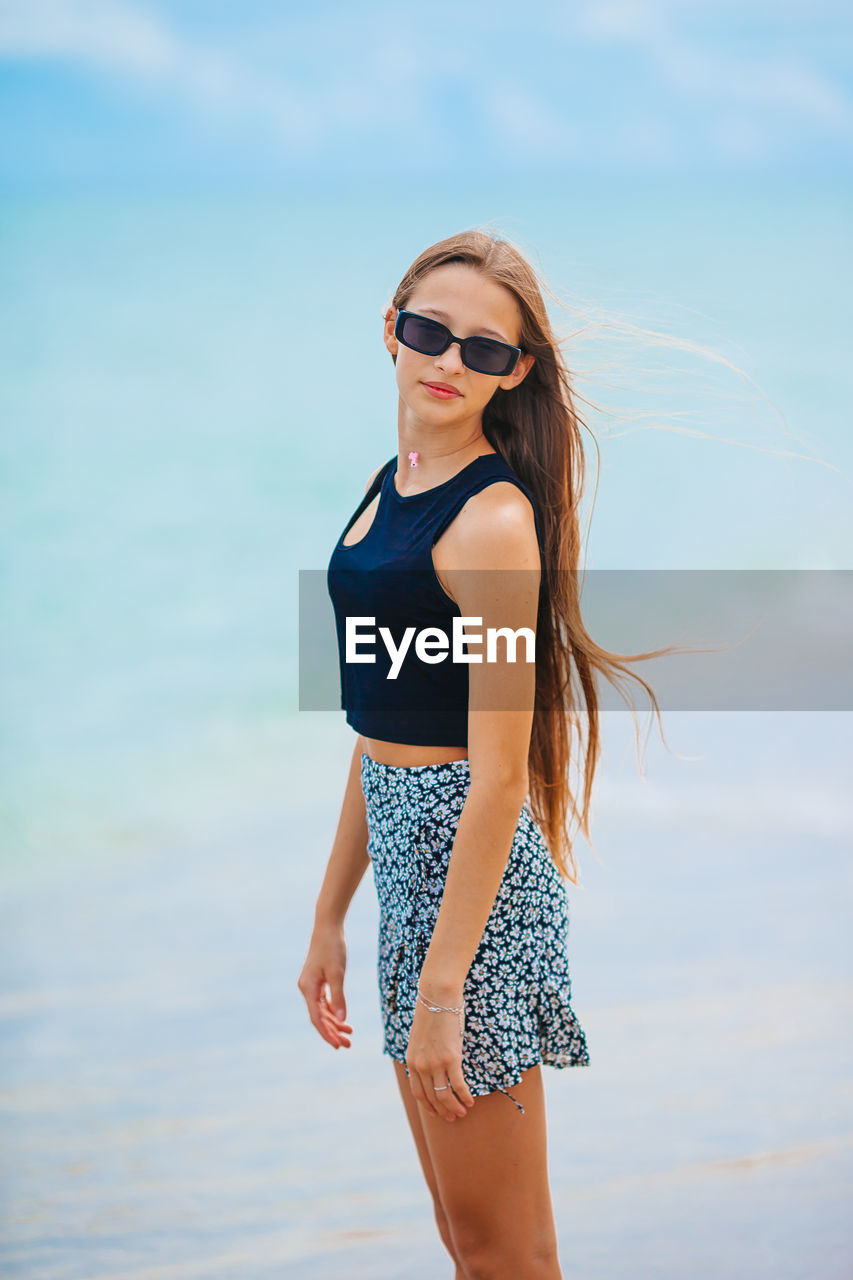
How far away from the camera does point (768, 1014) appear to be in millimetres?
2672

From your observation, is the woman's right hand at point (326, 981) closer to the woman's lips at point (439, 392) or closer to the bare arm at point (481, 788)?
the bare arm at point (481, 788)

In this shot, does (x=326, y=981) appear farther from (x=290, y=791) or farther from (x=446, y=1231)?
(x=290, y=791)

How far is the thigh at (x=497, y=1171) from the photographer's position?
1.43 meters

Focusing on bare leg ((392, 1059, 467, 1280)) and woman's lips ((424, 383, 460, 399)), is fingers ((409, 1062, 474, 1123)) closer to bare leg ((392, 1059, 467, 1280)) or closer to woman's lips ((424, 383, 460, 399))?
bare leg ((392, 1059, 467, 1280))

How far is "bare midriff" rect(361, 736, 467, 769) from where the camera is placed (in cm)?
147

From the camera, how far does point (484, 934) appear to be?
145 centimetres

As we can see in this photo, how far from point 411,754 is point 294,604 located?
1693 millimetres

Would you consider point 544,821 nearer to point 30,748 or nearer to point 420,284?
point 420,284

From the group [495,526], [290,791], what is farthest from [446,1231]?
[290,791]

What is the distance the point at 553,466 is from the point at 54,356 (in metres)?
1.43

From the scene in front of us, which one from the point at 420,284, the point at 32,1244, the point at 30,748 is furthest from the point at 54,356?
the point at 32,1244

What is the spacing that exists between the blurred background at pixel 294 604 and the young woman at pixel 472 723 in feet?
2.27
